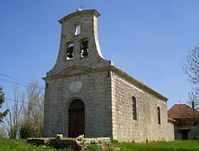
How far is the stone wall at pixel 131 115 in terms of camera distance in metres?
17.0

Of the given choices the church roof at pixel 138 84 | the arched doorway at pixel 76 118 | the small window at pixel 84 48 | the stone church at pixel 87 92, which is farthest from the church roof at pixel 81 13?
the arched doorway at pixel 76 118

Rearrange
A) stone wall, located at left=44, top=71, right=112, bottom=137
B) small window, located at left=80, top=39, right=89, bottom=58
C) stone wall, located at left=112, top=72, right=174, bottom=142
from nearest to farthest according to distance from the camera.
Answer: stone wall, located at left=44, top=71, right=112, bottom=137, stone wall, located at left=112, top=72, right=174, bottom=142, small window, located at left=80, top=39, right=89, bottom=58

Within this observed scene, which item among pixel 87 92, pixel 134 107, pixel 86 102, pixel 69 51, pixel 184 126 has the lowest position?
pixel 184 126

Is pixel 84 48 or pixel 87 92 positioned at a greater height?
pixel 84 48

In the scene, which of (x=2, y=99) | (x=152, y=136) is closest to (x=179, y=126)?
(x=152, y=136)

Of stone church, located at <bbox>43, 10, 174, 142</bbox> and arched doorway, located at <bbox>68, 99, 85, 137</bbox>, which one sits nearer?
stone church, located at <bbox>43, 10, 174, 142</bbox>

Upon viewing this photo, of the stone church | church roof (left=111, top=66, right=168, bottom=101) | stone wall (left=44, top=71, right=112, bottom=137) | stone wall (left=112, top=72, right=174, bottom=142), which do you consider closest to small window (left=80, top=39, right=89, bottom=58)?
the stone church

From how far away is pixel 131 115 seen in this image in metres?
19.2

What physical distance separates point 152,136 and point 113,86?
887cm

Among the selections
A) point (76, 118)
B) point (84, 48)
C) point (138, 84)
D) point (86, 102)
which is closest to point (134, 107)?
point (138, 84)

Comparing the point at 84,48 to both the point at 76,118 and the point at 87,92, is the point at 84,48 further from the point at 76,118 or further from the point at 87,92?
the point at 76,118

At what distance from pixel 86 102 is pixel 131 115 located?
3.57 metres

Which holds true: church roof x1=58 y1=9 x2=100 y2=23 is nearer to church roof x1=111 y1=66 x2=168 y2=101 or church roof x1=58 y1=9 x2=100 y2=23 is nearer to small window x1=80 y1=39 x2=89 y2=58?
small window x1=80 y1=39 x2=89 y2=58

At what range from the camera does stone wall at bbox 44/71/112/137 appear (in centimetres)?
1659
